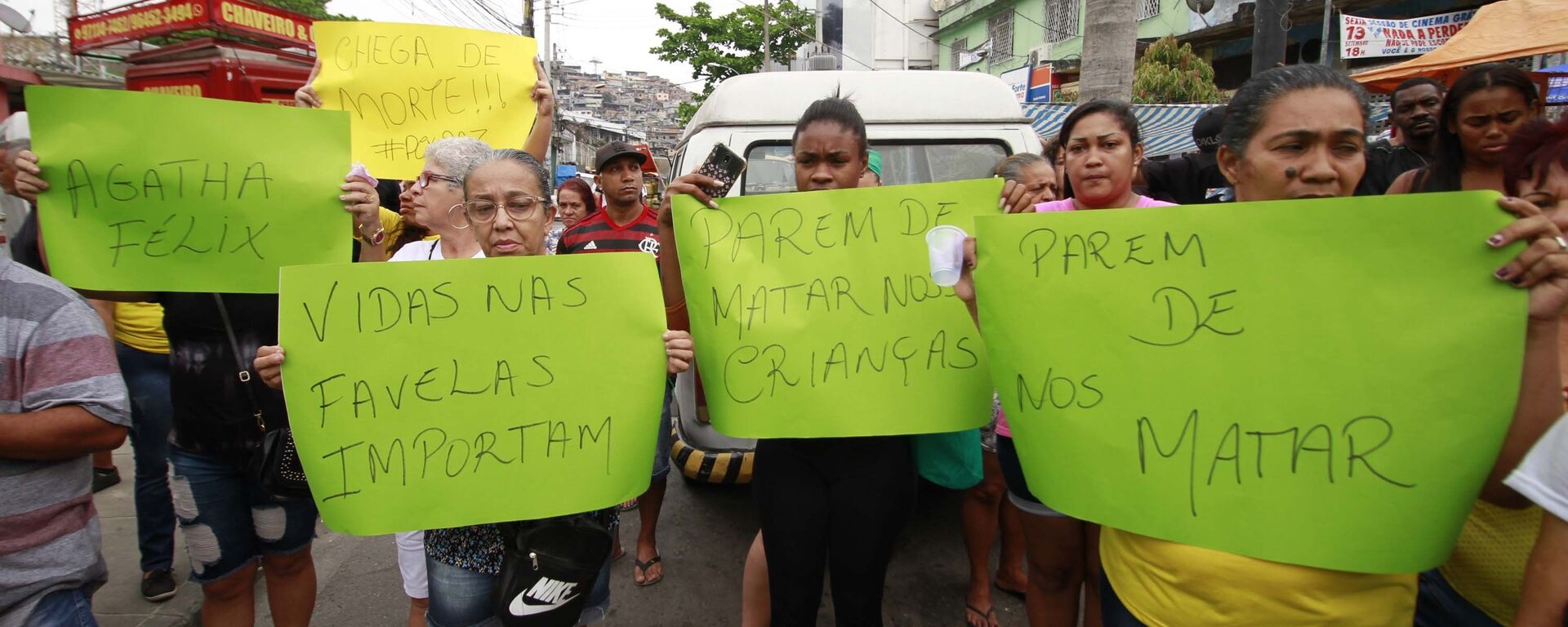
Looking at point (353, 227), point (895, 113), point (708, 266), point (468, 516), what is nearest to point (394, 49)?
point (353, 227)

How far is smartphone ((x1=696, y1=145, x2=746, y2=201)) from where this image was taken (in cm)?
161

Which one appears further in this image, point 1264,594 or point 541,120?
point 541,120

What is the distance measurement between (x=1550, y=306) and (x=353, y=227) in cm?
249

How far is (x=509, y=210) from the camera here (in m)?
1.71

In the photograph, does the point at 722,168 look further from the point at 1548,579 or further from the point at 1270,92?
the point at 1548,579

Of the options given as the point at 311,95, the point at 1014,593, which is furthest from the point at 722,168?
the point at 1014,593

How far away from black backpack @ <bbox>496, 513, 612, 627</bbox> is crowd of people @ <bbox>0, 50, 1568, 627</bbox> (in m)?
0.04

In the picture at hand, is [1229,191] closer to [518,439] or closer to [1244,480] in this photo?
[1244,480]

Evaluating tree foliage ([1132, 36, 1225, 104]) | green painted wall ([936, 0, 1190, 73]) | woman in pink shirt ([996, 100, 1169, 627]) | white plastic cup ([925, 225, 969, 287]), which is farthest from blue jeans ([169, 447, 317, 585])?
green painted wall ([936, 0, 1190, 73])

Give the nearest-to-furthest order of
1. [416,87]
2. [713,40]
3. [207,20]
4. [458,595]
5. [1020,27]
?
[458,595] < [416,87] < [207,20] < [1020,27] < [713,40]

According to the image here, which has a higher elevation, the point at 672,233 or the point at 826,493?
the point at 672,233

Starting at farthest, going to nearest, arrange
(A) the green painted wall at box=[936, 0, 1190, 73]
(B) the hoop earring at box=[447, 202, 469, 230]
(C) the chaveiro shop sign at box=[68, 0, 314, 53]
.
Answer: (A) the green painted wall at box=[936, 0, 1190, 73] → (C) the chaveiro shop sign at box=[68, 0, 314, 53] → (B) the hoop earring at box=[447, 202, 469, 230]

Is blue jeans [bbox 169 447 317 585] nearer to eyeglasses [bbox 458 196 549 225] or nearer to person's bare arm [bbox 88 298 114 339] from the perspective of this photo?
eyeglasses [bbox 458 196 549 225]

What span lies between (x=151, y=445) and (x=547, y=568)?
7.45 feet
